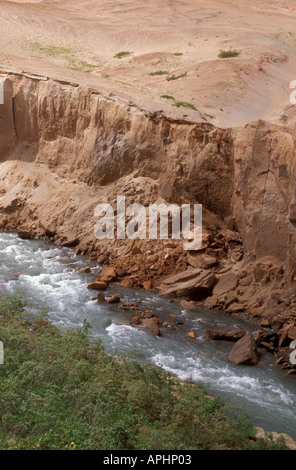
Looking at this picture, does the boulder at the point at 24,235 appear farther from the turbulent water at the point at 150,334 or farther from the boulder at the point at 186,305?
the boulder at the point at 186,305

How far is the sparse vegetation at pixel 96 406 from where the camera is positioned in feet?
29.0

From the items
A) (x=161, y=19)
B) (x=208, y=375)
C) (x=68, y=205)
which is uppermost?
(x=161, y=19)

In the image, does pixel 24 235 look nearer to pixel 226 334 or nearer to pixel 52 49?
pixel 226 334

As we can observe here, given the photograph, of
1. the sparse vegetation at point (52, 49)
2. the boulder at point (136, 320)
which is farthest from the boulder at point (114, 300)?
the sparse vegetation at point (52, 49)

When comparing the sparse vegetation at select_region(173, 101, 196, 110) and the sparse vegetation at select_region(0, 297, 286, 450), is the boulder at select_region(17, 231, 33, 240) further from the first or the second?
the sparse vegetation at select_region(0, 297, 286, 450)

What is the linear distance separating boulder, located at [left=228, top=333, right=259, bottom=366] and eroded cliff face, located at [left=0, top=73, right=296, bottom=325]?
1580mm

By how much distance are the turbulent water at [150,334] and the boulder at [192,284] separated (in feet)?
1.41

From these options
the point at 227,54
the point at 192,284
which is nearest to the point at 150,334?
the point at 192,284

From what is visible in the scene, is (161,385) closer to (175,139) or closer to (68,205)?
(175,139)
